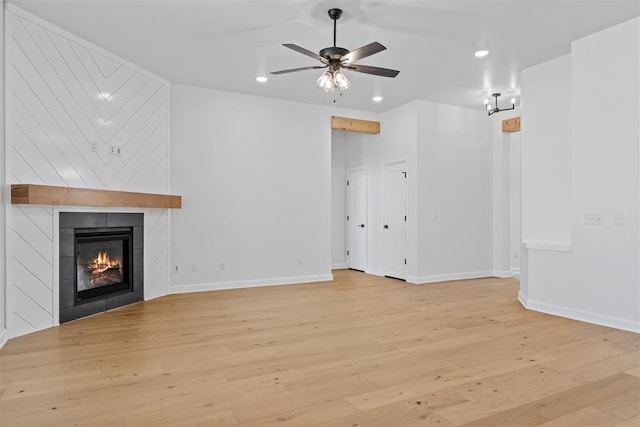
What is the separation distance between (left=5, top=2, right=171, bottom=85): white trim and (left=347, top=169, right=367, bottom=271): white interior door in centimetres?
410

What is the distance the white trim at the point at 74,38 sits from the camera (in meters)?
3.81

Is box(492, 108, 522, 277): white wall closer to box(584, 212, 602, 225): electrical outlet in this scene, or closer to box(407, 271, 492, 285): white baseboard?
box(407, 271, 492, 285): white baseboard

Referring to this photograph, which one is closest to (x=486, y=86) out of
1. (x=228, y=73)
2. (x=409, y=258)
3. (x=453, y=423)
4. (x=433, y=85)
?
(x=433, y=85)

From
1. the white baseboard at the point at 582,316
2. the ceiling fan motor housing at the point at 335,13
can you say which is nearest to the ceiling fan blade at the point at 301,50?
the ceiling fan motor housing at the point at 335,13

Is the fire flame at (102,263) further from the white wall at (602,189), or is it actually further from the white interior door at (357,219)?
the white wall at (602,189)

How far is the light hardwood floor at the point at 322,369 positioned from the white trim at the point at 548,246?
2.48 feet

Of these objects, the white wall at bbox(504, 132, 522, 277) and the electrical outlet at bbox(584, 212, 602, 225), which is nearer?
the electrical outlet at bbox(584, 212, 602, 225)

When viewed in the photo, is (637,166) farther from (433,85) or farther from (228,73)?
(228,73)

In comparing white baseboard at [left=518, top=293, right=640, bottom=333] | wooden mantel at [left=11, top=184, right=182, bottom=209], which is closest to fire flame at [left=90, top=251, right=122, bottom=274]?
wooden mantel at [left=11, top=184, right=182, bottom=209]

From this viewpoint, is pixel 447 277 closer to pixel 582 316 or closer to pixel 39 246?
pixel 582 316

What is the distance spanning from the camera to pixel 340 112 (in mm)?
7309

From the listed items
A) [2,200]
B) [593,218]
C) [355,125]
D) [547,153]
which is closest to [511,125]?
[547,153]

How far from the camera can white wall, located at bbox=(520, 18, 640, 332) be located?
3975 mm

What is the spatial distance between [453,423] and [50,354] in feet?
10.1
